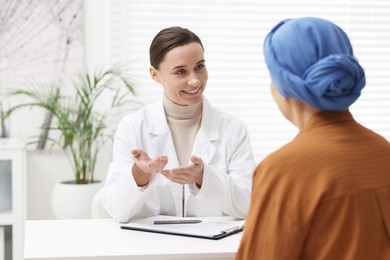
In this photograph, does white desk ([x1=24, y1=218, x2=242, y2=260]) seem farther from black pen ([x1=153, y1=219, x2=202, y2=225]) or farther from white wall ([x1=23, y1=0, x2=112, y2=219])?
white wall ([x1=23, y1=0, x2=112, y2=219])

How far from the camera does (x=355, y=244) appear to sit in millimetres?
1255

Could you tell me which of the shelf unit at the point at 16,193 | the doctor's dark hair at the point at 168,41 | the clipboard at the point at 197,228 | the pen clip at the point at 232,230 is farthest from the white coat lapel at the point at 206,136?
the shelf unit at the point at 16,193

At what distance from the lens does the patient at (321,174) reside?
1247 mm

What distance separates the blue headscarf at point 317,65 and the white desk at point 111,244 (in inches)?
31.5

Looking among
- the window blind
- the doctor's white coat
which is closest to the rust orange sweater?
the doctor's white coat

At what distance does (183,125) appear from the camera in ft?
9.16

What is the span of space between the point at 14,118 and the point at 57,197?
0.57 m

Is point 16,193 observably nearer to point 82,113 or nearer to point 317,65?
point 82,113

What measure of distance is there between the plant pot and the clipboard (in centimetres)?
136

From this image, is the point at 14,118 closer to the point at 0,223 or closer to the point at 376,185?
the point at 0,223

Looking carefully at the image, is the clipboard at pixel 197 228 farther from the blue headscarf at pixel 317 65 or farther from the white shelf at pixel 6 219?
the white shelf at pixel 6 219

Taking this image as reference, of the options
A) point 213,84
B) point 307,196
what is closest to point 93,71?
point 213,84

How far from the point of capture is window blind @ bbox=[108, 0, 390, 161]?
4102 millimetres

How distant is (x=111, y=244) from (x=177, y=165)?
0.68m
